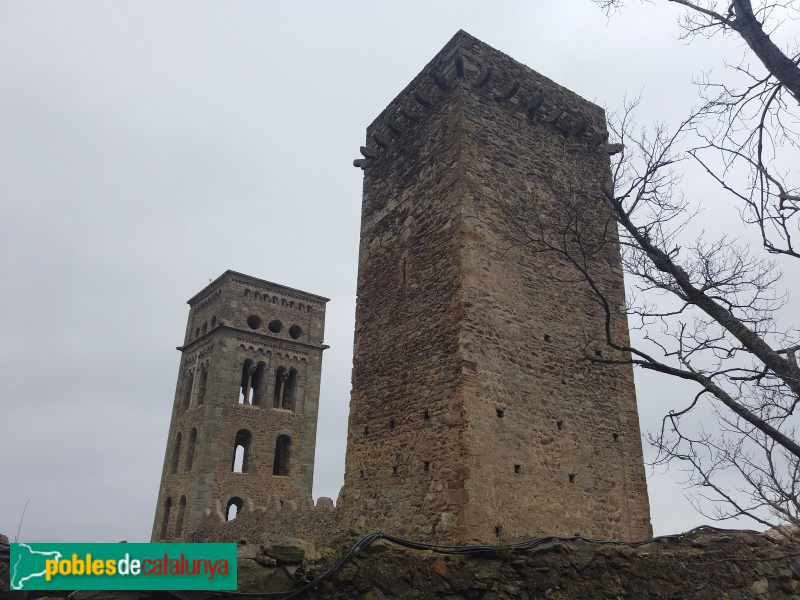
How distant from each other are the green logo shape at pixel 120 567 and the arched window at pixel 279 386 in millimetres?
26265

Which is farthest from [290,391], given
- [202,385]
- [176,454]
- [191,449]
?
[176,454]

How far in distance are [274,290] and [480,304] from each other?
76.7 feet

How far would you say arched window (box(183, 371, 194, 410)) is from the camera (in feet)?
97.0

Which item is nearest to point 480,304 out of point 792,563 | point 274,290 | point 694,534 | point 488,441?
point 488,441

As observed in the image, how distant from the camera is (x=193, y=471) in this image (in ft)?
85.3

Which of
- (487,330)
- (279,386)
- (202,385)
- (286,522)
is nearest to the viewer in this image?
(487,330)

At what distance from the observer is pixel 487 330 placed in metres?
8.48

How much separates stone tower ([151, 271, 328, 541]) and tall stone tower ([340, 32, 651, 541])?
1722cm

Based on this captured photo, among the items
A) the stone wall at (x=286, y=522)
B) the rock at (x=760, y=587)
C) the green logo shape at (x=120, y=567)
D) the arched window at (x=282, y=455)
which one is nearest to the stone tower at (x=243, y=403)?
the arched window at (x=282, y=455)

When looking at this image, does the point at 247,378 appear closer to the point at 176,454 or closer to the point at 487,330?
the point at 176,454

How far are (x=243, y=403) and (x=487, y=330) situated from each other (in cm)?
2192

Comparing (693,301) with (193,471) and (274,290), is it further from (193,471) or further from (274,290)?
(274,290)

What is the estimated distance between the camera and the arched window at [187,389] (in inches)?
1164

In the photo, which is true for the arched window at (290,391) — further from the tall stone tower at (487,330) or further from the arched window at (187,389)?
the tall stone tower at (487,330)
